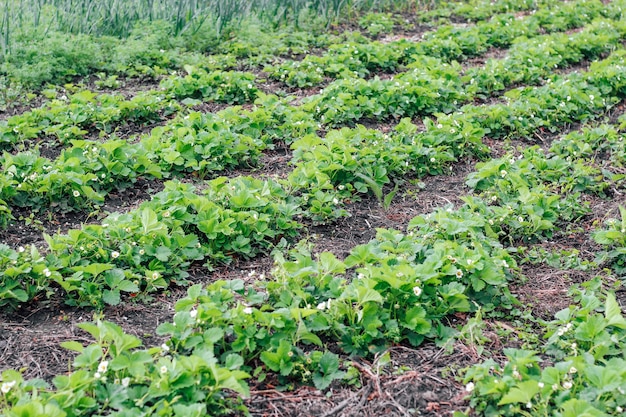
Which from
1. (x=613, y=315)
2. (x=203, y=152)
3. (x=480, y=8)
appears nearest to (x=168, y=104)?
(x=203, y=152)

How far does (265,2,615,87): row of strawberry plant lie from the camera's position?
706 centimetres

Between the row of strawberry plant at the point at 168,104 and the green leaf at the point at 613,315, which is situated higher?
the green leaf at the point at 613,315

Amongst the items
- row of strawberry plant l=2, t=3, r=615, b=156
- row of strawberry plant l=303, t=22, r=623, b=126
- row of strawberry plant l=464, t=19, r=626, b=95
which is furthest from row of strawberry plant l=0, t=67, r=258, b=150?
row of strawberry plant l=464, t=19, r=626, b=95

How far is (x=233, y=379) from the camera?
2.53 meters

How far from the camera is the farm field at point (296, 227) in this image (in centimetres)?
279

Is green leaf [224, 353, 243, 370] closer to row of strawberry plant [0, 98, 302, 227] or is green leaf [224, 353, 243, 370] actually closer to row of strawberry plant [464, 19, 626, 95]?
row of strawberry plant [0, 98, 302, 227]

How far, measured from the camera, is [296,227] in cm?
416

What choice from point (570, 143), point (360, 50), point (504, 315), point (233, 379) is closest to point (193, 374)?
point (233, 379)

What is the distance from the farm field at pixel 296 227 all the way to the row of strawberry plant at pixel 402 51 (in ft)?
0.16

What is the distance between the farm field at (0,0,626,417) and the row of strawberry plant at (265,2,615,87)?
0.16 feet

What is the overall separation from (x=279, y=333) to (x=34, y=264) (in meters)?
1.33

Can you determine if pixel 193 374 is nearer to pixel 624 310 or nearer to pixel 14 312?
pixel 14 312

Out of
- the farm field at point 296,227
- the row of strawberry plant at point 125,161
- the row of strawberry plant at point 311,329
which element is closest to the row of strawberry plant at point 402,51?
the farm field at point 296,227

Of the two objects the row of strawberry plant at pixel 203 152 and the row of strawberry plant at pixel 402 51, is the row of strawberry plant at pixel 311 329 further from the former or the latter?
the row of strawberry plant at pixel 402 51
